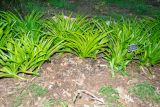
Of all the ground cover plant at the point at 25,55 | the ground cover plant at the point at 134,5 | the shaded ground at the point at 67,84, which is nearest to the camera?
the shaded ground at the point at 67,84

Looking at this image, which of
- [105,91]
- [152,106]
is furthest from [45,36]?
[152,106]

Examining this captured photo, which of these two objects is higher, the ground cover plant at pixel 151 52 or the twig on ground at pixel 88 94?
the ground cover plant at pixel 151 52

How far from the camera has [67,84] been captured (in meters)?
3.62

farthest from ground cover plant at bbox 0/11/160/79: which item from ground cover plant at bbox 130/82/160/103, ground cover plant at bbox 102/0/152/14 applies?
ground cover plant at bbox 102/0/152/14

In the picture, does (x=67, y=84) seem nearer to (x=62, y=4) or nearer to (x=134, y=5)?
(x=62, y=4)

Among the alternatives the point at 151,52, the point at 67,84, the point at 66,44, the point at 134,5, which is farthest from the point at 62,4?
the point at 67,84

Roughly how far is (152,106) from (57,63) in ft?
5.06

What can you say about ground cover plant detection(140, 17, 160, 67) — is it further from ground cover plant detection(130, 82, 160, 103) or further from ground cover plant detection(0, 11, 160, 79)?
ground cover plant detection(130, 82, 160, 103)

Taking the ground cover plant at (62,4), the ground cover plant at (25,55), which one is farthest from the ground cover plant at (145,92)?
the ground cover plant at (62,4)

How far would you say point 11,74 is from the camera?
11.5ft

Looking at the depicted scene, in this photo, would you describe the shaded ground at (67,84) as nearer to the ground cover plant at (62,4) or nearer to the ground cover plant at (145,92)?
the ground cover plant at (145,92)

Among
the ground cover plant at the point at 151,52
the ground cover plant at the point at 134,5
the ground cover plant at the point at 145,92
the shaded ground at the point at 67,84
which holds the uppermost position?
the ground cover plant at the point at 134,5

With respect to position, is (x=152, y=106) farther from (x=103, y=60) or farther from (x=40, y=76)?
(x=40, y=76)

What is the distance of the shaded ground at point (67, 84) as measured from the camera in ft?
11.0
